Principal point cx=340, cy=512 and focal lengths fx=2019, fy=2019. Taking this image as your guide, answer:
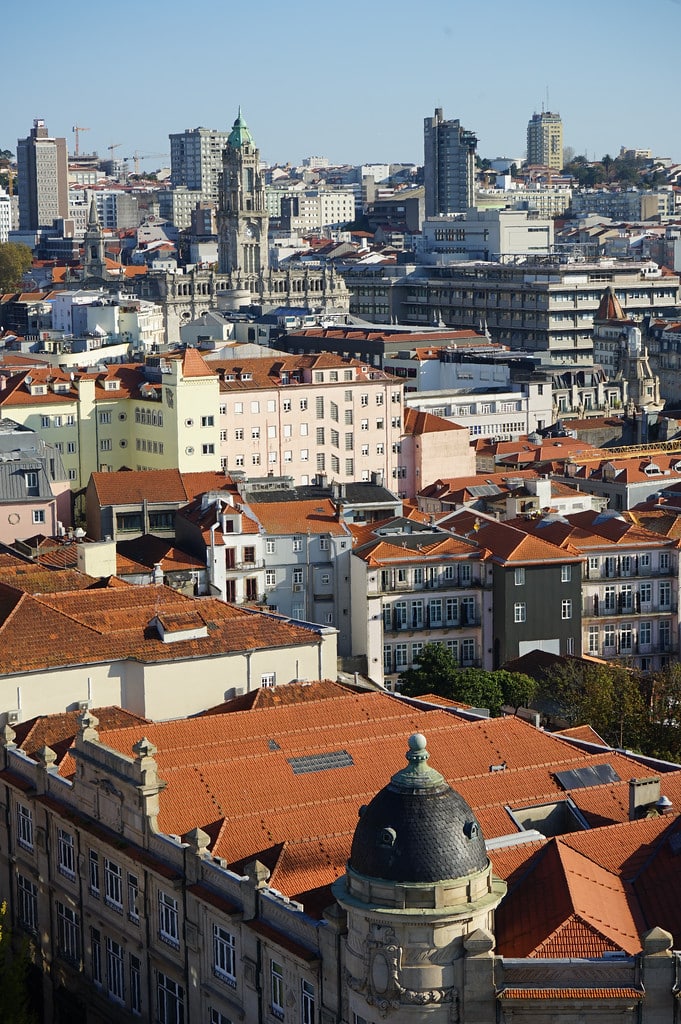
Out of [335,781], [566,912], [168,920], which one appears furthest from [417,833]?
[335,781]

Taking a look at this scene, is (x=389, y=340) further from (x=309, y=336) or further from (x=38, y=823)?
(x=38, y=823)

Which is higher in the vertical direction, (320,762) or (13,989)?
(320,762)

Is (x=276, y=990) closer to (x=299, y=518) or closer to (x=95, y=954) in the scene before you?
(x=95, y=954)

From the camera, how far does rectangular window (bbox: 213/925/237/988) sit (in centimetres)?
3291

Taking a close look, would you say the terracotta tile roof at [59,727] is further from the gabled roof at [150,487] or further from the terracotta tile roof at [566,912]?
the gabled roof at [150,487]

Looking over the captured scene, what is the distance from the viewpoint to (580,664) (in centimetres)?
6394

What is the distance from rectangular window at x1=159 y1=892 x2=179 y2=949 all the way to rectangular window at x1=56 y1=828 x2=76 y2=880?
3848 millimetres

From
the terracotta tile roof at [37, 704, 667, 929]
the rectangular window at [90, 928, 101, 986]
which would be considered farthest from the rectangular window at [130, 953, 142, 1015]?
the terracotta tile roof at [37, 704, 667, 929]

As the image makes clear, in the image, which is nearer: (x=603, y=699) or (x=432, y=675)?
(x=603, y=699)

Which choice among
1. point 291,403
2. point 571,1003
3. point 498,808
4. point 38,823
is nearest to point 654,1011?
point 571,1003

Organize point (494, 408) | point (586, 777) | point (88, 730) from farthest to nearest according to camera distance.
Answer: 1. point (494, 408)
2. point (586, 777)
3. point (88, 730)

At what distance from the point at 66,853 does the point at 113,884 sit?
7.67 feet

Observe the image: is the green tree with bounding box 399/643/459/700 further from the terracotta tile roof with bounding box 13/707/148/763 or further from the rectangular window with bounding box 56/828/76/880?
the rectangular window with bounding box 56/828/76/880

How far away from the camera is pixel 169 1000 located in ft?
116
